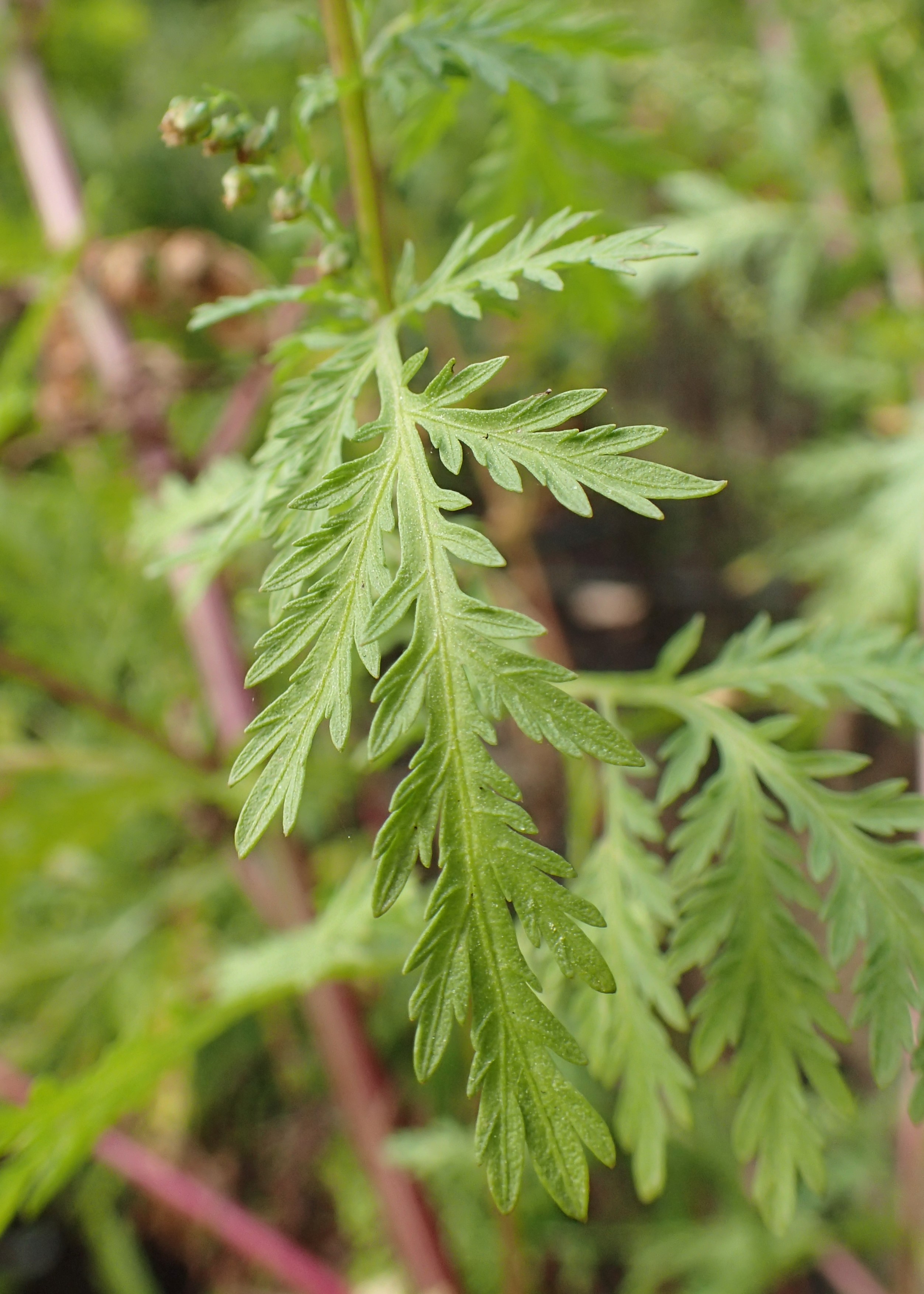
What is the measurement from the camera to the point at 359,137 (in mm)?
631

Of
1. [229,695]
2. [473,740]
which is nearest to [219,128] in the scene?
[473,740]

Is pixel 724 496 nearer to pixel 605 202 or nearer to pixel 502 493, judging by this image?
pixel 502 493

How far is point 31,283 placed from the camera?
58.2 inches

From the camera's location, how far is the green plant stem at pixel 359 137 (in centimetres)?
61

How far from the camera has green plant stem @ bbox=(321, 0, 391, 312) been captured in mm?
614

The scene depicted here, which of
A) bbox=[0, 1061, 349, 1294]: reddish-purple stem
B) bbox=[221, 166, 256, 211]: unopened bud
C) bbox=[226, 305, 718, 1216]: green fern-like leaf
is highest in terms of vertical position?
bbox=[221, 166, 256, 211]: unopened bud

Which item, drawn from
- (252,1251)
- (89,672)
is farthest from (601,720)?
(89,672)

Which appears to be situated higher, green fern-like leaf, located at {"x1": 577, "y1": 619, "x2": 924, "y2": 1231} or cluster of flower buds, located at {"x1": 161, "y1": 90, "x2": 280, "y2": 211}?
cluster of flower buds, located at {"x1": 161, "y1": 90, "x2": 280, "y2": 211}

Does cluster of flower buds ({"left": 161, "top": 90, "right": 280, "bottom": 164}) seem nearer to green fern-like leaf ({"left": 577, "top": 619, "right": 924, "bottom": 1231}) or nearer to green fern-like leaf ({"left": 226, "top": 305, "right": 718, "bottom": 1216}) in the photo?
green fern-like leaf ({"left": 226, "top": 305, "right": 718, "bottom": 1216})

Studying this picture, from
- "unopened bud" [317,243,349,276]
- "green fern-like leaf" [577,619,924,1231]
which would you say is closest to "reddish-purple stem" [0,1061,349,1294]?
"green fern-like leaf" [577,619,924,1231]

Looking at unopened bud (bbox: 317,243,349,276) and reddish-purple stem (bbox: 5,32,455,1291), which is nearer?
unopened bud (bbox: 317,243,349,276)

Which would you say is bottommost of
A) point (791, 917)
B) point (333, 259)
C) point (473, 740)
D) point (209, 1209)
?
point (209, 1209)

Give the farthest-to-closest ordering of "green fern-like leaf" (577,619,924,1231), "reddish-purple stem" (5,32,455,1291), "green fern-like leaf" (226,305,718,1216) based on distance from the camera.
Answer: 1. "reddish-purple stem" (5,32,455,1291)
2. "green fern-like leaf" (577,619,924,1231)
3. "green fern-like leaf" (226,305,718,1216)

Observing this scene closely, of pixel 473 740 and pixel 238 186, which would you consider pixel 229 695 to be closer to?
pixel 238 186
